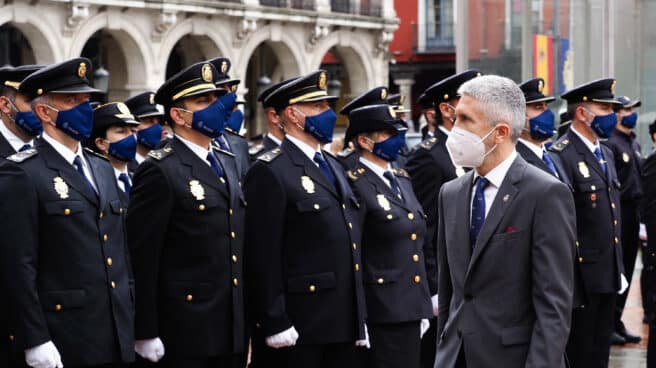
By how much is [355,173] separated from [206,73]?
1458 millimetres

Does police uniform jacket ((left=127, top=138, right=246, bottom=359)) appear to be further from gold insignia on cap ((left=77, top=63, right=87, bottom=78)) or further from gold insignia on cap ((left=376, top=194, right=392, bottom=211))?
gold insignia on cap ((left=376, top=194, right=392, bottom=211))

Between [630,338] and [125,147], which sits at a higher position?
[125,147]

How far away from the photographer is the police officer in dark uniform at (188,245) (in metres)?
7.20

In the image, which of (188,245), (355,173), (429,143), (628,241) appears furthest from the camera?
(628,241)

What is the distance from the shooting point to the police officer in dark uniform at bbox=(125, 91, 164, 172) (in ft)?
32.9

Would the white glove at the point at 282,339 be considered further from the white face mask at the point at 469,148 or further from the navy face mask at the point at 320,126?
the white face mask at the point at 469,148

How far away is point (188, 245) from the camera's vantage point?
24.0 feet

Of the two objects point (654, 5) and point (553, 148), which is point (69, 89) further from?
point (654, 5)

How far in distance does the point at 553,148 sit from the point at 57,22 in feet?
88.0

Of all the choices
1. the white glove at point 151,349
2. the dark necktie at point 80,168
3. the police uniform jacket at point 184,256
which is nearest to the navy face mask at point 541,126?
the police uniform jacket at point 184,256

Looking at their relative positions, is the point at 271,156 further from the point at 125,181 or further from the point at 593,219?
the point at 593,219

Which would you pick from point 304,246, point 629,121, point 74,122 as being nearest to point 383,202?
point 304,246

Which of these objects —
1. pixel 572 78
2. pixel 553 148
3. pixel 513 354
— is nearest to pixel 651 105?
pixel 572 78

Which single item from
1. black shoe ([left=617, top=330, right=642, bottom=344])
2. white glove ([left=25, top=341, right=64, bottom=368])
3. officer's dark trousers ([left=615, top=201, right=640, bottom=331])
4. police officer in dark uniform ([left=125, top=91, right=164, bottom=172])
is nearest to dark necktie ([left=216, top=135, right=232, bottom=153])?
police officer in dark uniform ([left=125, top=91, right=164, bottom=172])
